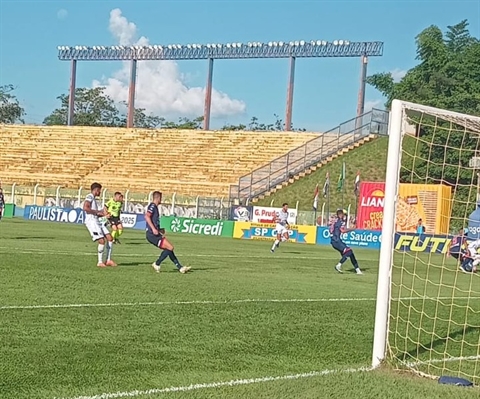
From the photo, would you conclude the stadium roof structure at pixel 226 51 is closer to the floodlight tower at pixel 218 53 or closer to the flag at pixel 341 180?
the floodlight tower at pixel 218 53

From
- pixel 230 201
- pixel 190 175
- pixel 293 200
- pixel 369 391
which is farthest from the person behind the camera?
pixel 190 175

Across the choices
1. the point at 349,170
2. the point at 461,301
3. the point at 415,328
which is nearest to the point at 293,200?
the point at 349,170

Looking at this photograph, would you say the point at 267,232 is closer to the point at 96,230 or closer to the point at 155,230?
the point at 96,230

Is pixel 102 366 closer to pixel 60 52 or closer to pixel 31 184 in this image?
pixel 31 184

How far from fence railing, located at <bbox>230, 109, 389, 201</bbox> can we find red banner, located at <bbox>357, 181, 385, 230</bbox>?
9620 millimetres

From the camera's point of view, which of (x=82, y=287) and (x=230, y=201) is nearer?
(x=82, y=287)

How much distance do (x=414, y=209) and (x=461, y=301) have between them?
2370 centimetres

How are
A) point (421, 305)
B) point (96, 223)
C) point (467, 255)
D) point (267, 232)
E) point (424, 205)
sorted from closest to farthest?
point (421, 305) < point (96, 223) < point (467, 255) < point (424, 205) < point (267, 232)

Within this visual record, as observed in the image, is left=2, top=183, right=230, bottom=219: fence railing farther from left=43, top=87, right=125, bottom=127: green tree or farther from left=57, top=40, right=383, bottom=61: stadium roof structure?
left=43, top=87, right=125, bottom=127: green tree

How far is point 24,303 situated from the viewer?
11719mm

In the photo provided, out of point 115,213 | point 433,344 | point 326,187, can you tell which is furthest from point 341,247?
point 326,187

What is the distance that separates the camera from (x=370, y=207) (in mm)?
42281

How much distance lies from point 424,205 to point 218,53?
38.9m

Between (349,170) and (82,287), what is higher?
(349,170)
